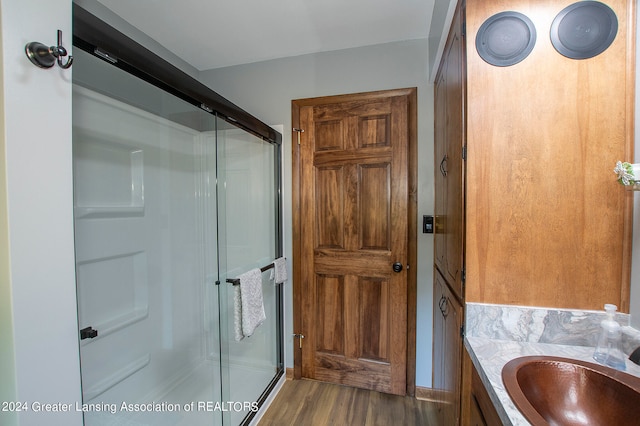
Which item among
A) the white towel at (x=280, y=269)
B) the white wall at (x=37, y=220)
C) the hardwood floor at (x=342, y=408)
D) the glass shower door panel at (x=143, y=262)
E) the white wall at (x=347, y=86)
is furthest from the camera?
the white towel at (x=280, y=269)

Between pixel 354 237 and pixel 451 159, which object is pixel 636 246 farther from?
pixel 354 237

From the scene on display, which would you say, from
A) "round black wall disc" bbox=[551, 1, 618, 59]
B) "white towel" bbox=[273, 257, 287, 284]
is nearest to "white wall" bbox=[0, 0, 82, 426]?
"white towel" bbox=[273, 257, 287, 284]

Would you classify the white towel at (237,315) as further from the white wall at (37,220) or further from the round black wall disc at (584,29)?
the round black wall disc at (584,29)

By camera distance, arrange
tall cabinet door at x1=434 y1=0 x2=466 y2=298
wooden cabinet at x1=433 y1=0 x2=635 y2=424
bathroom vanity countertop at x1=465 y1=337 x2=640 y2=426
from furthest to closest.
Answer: tall cabinet door at x1=434 y1=0 x2=466 y2=298 < wooden cabinet at x1=433 y1=0 x2=635 y2=424 < bathroom vanity countertop at x1=465 y1=337 x2=640 y2=426

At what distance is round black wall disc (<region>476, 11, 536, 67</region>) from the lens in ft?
3.13

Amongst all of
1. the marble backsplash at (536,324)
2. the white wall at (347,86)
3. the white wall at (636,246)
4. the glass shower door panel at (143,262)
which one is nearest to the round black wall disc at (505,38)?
the white wall at (636,246)

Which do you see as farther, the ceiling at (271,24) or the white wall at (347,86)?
the white wall at (347,86)

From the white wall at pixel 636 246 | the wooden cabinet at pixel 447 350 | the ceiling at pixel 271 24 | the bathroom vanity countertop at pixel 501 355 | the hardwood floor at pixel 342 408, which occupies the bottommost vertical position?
the hardwood floor at pixel 342 408

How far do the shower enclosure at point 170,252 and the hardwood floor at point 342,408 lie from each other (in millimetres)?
159

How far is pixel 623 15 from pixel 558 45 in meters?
0.21

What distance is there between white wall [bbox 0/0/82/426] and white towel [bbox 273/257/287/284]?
126cm

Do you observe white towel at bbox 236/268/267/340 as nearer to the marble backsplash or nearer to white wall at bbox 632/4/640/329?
the marble backsplash

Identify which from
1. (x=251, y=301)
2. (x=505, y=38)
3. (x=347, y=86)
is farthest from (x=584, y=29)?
(x=251, y=301)

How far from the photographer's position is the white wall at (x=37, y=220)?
0.58 metres
